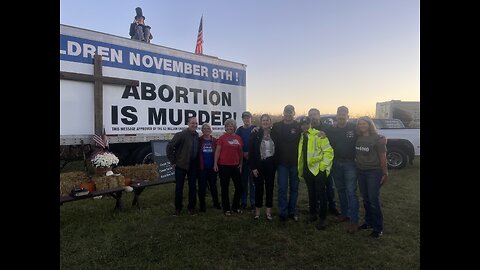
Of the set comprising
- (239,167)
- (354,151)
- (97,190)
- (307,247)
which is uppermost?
(354,151)

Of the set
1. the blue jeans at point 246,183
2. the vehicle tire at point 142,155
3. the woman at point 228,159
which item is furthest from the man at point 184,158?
the vehicle tire at point 142,155

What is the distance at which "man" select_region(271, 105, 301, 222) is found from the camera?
17.7 ft

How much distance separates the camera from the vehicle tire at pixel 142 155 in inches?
329

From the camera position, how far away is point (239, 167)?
6.09 meters

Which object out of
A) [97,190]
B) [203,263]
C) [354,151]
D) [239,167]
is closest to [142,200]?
[97,190]

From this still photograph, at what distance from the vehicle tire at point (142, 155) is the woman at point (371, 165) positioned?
558 cm

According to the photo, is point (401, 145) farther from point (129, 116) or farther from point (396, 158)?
point (129, 116)

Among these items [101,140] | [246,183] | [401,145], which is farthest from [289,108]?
[401,145]

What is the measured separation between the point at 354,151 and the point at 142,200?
15.4 ft

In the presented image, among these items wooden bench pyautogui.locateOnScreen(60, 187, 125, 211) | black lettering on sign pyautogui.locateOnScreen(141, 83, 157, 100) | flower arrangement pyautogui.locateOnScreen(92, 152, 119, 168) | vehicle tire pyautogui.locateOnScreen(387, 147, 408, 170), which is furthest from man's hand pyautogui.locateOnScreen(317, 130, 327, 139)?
vehicle tire pyautogui.locateOnScreen(387, 147, 408, 170)

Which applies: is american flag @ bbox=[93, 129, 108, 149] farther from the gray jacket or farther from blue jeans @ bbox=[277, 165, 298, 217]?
blue jeans @ bbox=[277, 165, 298, 217]

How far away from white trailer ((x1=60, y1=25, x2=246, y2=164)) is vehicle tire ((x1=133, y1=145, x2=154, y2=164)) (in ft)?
0.08
